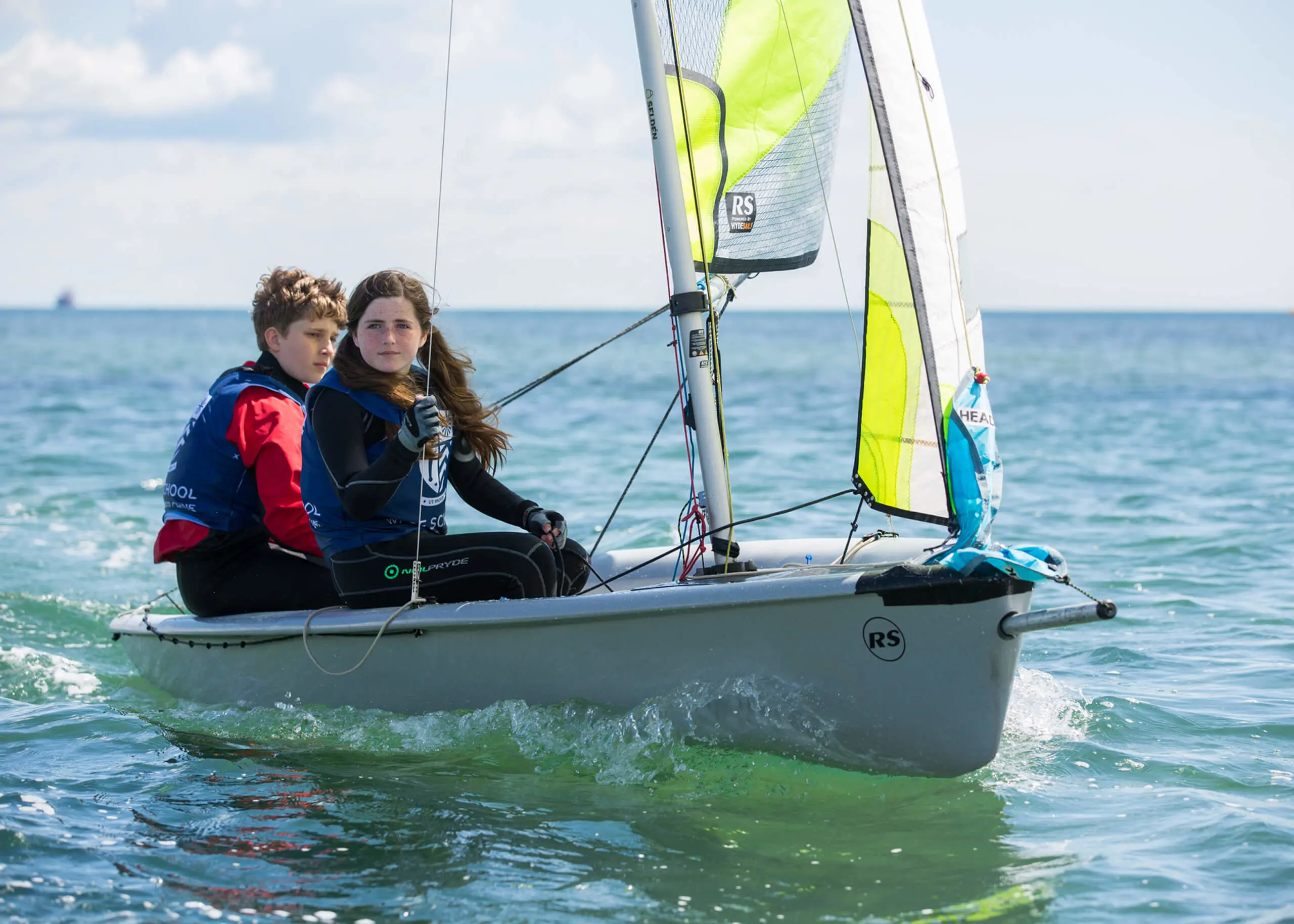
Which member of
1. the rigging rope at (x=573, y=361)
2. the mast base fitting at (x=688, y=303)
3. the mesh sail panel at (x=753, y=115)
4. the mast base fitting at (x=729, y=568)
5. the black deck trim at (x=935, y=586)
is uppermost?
the mesh sail panel at (x=753, y=115)

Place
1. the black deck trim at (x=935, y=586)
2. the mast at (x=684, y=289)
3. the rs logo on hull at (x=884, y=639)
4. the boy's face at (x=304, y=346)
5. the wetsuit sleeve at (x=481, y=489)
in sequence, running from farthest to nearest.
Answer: the boy's face at (x=304, y=346)
the wetsuit sleeve at (x=481, y=489)
the mast at (x=684, y=289)
the rs logo on hull at (x=884, y=639)
the black deck trim at (x=935, y=586)

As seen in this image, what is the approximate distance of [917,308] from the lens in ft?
9.78

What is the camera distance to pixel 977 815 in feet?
10.1

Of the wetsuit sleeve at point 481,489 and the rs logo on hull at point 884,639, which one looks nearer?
the rs logo on hull at point 884,639

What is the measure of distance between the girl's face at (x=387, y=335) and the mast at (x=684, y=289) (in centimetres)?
73

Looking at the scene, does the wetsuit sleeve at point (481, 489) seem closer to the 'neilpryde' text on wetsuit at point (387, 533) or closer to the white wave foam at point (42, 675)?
the 'neilpryde' text on wetsuit at point (387, 533)

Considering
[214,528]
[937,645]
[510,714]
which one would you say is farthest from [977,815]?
[214,528]

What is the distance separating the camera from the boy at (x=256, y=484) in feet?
12.4

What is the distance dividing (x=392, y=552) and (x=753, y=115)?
165 centimetres

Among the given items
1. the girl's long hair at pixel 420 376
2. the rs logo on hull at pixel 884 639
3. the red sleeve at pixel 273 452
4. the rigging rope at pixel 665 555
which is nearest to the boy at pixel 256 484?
the red sleeve at pixel 273 452

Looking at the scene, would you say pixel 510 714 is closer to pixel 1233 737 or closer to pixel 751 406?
pixel 1233 737

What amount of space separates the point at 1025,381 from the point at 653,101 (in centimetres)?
2037

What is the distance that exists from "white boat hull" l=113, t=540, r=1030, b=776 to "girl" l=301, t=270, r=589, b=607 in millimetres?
134

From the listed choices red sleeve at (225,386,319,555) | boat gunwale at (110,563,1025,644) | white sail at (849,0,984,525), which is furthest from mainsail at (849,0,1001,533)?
red sleeve at (225,386,319,555)
